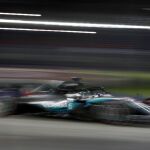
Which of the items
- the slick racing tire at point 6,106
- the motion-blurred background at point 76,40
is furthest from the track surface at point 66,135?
the motion-blurred background at point 76,40

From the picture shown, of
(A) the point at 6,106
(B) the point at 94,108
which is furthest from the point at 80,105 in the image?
(A) the point at 6,106

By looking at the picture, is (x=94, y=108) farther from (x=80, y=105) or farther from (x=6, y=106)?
(x=6, y=106)

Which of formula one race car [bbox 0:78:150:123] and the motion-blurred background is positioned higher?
the motion-blurred background

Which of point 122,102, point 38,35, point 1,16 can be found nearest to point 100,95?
point 122,102

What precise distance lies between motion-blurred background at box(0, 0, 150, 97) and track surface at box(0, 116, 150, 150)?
0.61ft

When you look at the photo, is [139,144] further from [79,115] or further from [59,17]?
[59,17]

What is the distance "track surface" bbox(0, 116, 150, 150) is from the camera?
1700 mm

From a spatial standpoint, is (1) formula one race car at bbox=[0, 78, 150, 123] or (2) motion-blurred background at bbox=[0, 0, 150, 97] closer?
(2) motion-blurred background at bbox=[0, 0, 150, 97]

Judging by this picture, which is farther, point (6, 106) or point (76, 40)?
point (6, 106)

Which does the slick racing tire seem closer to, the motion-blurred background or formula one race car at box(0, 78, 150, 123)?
formula one race car at box(0, 78, 150, 123)

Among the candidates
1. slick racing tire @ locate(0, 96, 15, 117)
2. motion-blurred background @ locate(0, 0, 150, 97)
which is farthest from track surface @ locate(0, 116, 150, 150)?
motion-blurred background @ locate(0, 0, 150, 97)

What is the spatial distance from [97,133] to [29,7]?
0.49 metres

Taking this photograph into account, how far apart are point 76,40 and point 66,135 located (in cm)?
35

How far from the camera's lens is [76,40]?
1.62 meters
